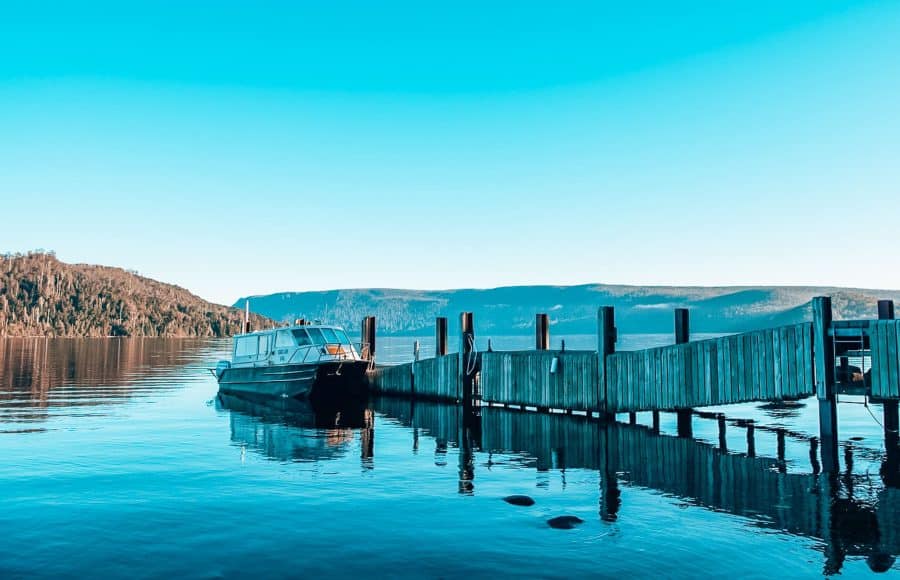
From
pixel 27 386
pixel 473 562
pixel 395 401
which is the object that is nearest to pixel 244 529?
pixel 473 562

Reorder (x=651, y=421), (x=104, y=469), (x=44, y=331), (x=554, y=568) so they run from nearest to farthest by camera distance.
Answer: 1. (x=554, y=568)
2. (x=104, y=469)
3. (x=651, y=421)
4. (x=44, y=331)

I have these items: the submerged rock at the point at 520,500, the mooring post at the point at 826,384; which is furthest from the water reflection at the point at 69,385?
the mooring post at the point at 826,384

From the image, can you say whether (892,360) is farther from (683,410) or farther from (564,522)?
(564,522)

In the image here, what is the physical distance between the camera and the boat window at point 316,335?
33625mm

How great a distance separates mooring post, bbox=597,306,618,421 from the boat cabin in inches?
536

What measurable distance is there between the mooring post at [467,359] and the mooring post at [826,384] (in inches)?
617

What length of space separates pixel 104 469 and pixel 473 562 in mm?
11969

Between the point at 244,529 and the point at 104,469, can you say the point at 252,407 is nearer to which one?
the point at 104,469

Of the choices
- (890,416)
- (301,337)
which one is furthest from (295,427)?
(890,416)

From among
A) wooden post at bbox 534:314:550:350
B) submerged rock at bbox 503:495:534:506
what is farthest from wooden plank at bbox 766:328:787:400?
wooden post at bbox 534:314:550:350

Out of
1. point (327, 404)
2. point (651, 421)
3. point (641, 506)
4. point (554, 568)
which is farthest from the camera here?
point (327, 404)

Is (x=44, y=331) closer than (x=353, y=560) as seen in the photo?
No

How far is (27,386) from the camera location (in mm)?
41688

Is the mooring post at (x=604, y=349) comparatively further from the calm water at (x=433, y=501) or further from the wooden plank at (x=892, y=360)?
the wooden plank at (x=892, y=360)
